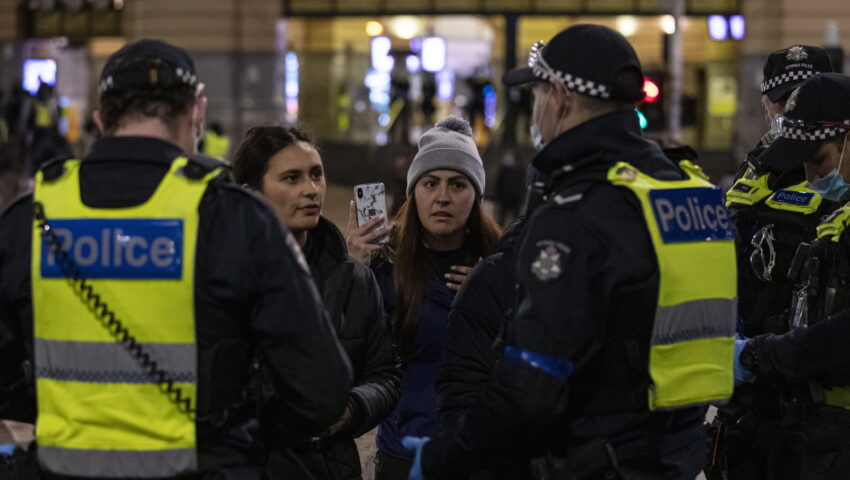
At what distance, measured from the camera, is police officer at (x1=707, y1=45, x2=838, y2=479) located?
4.74m

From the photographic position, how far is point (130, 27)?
34781 mm

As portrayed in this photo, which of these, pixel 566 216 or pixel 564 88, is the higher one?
pixel 564 88

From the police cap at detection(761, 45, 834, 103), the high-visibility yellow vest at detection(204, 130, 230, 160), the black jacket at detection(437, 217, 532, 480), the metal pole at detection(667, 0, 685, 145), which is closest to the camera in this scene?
the black jacket at detection(437, 217, 532, 480)

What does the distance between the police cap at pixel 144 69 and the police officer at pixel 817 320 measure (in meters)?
2.28

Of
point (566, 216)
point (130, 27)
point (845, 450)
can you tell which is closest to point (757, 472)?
point (845, 450)

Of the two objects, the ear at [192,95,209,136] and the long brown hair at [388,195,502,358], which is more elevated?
the ear at [192,95,209,136]

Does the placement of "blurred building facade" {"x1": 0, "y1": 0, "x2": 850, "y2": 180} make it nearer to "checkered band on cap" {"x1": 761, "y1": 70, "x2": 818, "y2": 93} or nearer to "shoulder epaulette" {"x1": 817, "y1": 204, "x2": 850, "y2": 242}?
"checkered band on cap" {"x1": 761, "y1": 70, "x2": 818, "y2": 93}

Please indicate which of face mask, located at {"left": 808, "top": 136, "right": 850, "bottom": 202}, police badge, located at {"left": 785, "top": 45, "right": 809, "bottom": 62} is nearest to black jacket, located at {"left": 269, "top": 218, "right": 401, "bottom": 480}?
face mask, located at {"left": 808, "top": 136, "right": 850, "bottom": 202}

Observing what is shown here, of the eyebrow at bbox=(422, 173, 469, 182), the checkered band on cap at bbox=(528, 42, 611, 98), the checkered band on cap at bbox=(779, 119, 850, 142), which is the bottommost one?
the eyebrow at bbox=(422, 173, 469, 182)

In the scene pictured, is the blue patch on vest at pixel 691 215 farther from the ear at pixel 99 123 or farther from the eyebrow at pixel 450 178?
the eyebrow at pixel 450 178

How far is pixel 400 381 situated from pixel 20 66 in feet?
115

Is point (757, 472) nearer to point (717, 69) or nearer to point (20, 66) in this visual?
point (717, 69)

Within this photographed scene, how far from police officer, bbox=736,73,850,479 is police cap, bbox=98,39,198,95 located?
2.28 metres

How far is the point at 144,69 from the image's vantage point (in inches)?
124
